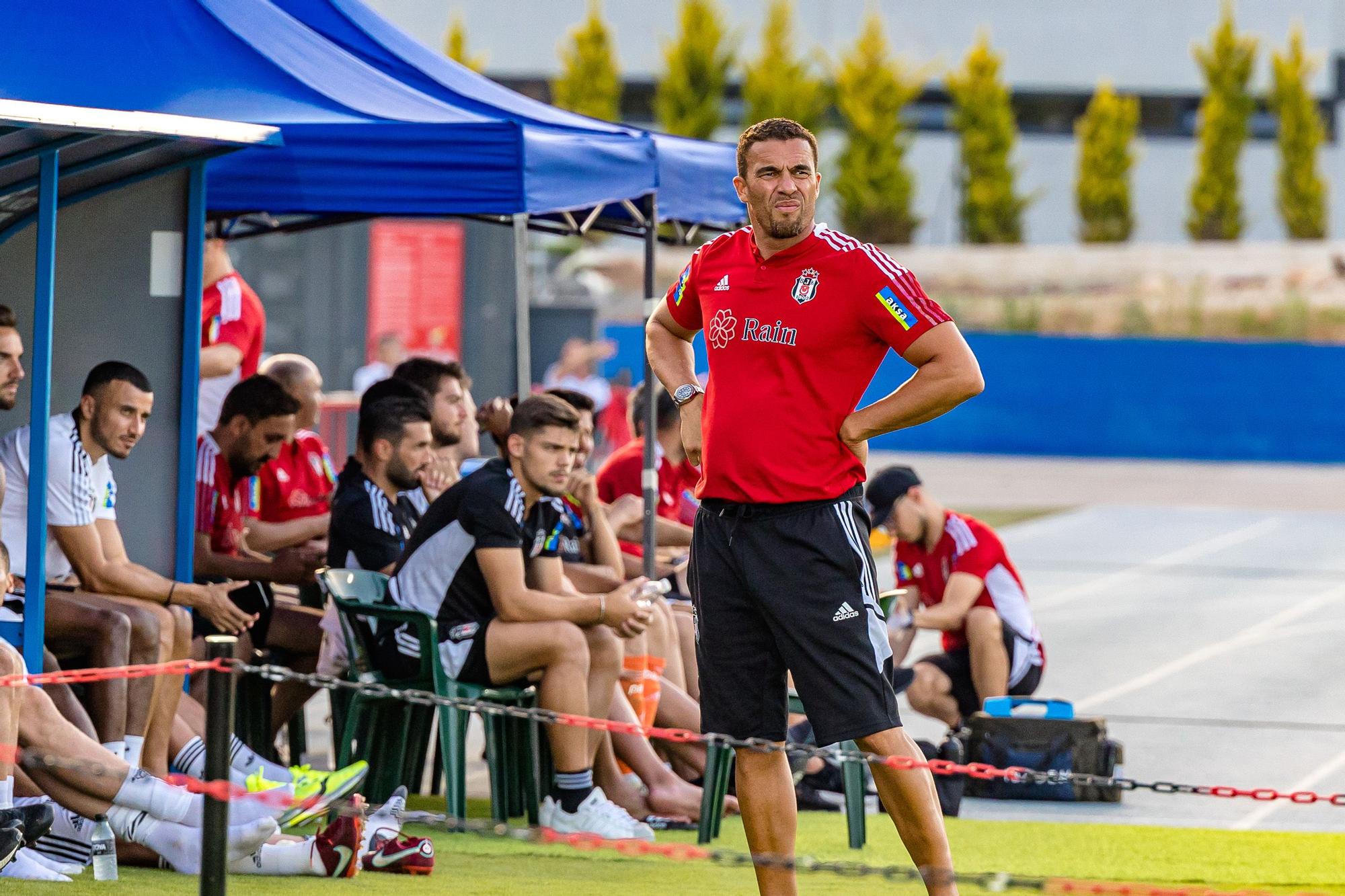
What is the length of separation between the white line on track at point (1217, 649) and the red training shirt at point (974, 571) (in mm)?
1914

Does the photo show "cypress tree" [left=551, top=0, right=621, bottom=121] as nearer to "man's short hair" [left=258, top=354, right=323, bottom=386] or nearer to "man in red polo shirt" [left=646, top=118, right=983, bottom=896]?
"man's short hair" [left=258, top=354, right=323, bottom=386]

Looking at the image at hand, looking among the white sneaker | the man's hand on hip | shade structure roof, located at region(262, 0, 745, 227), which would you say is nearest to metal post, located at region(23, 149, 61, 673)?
the white sneaker

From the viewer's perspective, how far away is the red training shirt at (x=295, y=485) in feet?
24.3

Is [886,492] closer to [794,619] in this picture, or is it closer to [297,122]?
[297,122]

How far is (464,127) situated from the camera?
6684 mm

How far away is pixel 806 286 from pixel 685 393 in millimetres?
496

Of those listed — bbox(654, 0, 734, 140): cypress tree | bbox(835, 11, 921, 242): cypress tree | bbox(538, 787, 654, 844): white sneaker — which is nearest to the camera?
bbox(538, 787, 654, 844): white sneaker

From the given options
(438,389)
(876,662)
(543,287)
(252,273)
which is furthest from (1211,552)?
(543,287)

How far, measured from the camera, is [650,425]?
7254mm

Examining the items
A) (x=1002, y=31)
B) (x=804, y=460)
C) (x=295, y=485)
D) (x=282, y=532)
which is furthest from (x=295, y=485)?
(x=1002, y=31)

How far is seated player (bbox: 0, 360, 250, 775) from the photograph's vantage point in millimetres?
5418

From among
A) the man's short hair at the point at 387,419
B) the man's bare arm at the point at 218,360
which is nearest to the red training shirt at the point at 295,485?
the man's bare arm at the point at 218,360

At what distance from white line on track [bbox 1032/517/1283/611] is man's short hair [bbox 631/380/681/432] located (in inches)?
205

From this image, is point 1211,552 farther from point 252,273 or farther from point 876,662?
point 876,662
